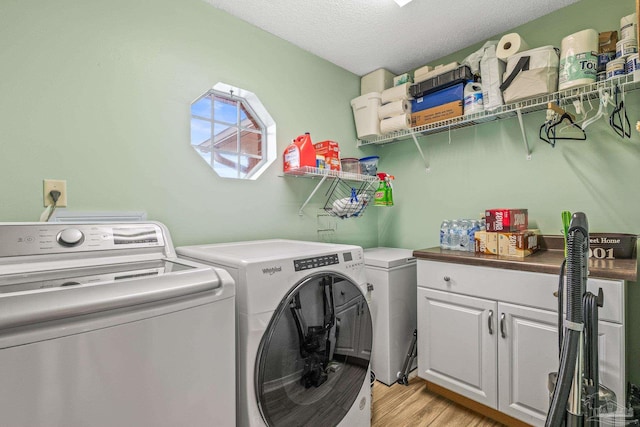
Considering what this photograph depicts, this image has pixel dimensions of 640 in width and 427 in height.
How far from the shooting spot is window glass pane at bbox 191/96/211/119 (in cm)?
191

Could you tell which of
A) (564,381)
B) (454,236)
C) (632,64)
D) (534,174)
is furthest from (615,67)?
(564,381)

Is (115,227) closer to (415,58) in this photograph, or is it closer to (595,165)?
(415,58)

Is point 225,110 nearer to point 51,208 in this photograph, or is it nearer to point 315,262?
point 51,208

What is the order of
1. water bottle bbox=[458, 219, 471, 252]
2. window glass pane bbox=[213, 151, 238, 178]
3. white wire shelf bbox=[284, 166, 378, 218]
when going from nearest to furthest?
window glass pane bbox=[213, 151, 238, 178] → water bottle bbox=[458, 219, 471, 252] → white wire shelf bbox=[284, 166, 378, 218]

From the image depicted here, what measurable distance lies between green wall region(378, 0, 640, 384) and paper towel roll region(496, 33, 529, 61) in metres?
0.28

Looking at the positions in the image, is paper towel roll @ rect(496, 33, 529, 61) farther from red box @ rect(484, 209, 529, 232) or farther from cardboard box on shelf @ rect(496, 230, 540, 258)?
cardboard box on shelf @ rect(496, 230, 540, 258)

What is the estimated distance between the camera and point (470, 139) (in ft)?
7.69

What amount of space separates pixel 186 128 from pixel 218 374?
4.48 ft

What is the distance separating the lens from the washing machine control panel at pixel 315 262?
49.5 inches

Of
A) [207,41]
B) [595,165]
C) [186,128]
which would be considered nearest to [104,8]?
[207,41]

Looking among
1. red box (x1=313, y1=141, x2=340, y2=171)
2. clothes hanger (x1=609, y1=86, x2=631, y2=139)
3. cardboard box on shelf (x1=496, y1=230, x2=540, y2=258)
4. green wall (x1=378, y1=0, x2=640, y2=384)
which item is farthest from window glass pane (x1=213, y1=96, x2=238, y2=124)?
clothes hanger (x1=609, y1=86, x2=631, y2=139)

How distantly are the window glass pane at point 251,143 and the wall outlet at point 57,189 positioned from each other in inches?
43.3

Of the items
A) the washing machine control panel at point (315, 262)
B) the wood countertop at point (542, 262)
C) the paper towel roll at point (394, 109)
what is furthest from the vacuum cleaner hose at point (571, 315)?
the paper towel roll at point (394, 109)

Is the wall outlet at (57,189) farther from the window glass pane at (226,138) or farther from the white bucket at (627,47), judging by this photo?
the white bucket at (627,47)
